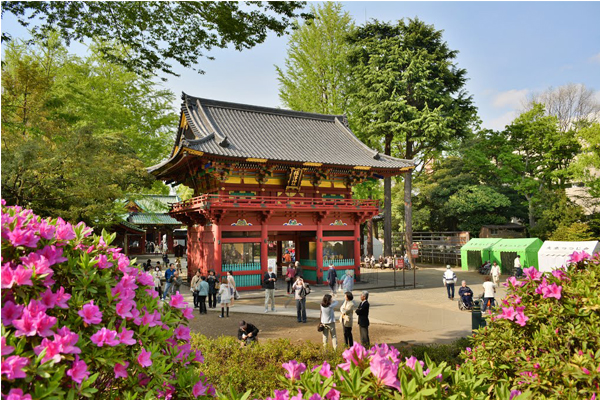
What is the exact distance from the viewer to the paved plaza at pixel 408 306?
11.7 metres

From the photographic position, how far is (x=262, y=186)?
22203 millimetres

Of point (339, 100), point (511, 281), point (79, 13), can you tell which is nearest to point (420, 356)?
point (511, 281)

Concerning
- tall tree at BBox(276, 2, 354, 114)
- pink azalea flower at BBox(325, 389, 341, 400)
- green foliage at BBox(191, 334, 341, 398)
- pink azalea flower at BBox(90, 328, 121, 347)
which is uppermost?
tall tree at BBox(276, 2, 354, 114)

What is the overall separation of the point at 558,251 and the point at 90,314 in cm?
2296

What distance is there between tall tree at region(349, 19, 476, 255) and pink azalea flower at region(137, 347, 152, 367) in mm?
27944

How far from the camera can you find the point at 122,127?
26578mm

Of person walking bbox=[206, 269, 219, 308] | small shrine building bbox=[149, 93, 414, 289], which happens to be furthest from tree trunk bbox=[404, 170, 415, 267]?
person walking bbox=[206, 269, 219, 308]

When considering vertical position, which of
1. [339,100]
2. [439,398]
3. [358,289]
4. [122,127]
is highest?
[339,100]

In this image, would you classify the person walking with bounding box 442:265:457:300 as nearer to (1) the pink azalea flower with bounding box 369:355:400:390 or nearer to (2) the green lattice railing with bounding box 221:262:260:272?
(2) the green lattice railing with bounding box 221:262:260:272

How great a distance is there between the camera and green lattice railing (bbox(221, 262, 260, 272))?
20.3 meters

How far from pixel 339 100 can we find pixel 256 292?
1931 cm

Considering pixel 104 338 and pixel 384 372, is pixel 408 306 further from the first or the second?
pixel 104 338

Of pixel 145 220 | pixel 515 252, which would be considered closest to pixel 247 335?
pixel 515 252

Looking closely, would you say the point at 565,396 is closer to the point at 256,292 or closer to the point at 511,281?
the point at 511,281
